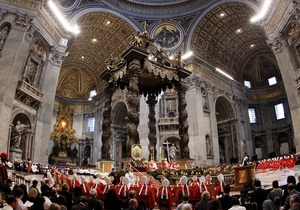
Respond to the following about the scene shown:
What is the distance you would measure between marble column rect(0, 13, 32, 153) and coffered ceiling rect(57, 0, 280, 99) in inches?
249

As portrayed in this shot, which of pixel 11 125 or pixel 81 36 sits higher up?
pixel 81 36

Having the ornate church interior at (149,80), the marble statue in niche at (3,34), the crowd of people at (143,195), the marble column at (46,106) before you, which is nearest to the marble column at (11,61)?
the ornate church interior at (149,80)

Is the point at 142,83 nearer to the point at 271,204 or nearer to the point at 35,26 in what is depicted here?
the point at 35,26

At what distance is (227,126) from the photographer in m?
21.7

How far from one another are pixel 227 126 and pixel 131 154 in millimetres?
15906

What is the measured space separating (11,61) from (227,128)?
58.1 ft

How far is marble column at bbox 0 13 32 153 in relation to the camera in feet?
33.9

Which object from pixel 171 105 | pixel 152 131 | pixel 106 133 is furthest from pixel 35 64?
pixel 171 105

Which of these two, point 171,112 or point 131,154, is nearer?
point 131,154

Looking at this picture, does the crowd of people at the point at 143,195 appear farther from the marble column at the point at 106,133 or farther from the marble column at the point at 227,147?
the marble column at the point at 227,147

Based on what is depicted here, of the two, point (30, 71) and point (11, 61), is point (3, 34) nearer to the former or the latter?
point (11, 61)

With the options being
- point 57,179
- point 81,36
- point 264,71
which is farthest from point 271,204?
point 264,71

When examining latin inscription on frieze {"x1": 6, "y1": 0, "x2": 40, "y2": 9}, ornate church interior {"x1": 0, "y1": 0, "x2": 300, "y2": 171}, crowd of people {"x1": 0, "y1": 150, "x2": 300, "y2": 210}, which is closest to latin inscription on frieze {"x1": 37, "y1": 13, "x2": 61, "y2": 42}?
ornate church interior {"x1": 0, "y1": 0, "x2": 300, "y2": 171}

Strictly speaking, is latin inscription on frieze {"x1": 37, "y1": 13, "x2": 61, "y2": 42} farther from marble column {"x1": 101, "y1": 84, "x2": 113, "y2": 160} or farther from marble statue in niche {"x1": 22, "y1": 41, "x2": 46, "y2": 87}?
marble column {"x1": 101, "y1": 84, "x2": 113, "y2": 160}
